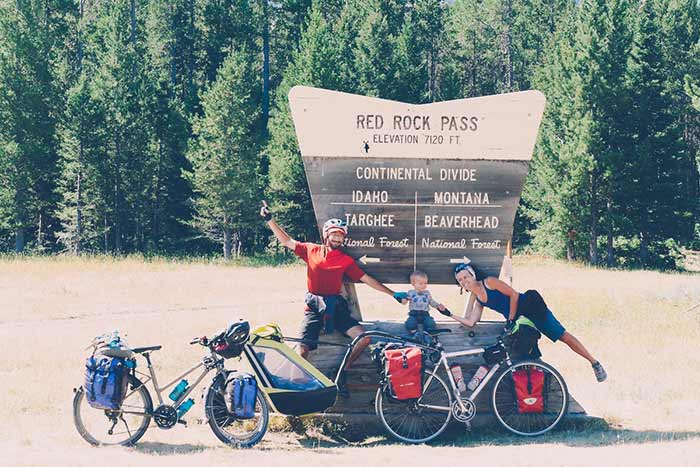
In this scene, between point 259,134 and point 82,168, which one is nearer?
point 82,168

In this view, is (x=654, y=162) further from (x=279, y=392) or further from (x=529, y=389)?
(x=279, y=392)

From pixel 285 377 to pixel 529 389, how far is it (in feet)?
7.77

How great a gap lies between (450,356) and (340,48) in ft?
117

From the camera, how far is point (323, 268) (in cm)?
838

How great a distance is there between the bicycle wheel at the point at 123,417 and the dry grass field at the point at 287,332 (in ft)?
0.45

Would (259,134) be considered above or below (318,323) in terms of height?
above

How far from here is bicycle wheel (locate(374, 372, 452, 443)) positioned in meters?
7.96

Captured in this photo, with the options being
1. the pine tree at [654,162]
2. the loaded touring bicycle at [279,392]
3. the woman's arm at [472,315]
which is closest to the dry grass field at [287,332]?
the loaded touring bicycle at [279,392]

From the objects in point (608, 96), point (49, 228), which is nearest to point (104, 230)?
point (49, 228)

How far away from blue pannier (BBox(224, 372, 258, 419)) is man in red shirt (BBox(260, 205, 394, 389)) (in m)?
1.01

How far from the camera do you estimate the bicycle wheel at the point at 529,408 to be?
8.20 meters

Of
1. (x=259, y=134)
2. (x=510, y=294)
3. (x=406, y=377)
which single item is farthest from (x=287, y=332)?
(x=259, y=134)

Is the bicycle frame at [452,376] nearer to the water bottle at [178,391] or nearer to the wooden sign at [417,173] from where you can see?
the wooden sign at [417,173]

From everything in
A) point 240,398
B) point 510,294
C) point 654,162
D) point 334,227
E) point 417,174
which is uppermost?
point 654,162
